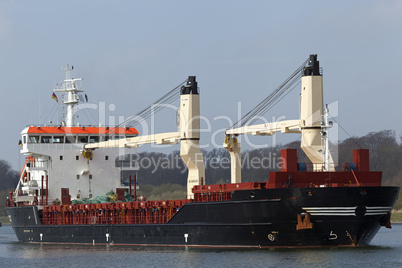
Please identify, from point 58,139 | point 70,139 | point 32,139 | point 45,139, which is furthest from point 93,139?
point 32,139

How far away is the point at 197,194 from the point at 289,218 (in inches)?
206

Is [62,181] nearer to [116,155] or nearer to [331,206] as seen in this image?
[116,155]

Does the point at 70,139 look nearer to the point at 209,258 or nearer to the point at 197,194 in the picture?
the point at 197,194

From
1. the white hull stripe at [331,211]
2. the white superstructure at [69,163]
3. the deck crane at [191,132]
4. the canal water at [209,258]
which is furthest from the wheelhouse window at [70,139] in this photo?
the white hull stripe at [331,211]

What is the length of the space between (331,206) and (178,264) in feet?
20.4

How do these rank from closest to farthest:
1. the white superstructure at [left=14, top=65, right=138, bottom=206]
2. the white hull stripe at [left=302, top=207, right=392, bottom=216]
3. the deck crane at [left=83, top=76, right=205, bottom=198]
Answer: the white hull stripe at [left=302, top=207, right=392, bottom=216] → the deck crane at [left=83, top=76, right=205, bottom=198] → the white superstructure at [left=14, top=65, right=138, bottom=206]

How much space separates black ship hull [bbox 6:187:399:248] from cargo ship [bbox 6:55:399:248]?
39 millimetres

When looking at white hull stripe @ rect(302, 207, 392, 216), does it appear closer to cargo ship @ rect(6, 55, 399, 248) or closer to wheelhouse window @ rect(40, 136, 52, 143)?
cargo ship @ rect(6, 55, 399, 248)

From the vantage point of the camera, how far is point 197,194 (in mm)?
35625

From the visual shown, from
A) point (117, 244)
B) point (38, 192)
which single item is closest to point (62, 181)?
point (38, 192)

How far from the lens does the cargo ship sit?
104 ft

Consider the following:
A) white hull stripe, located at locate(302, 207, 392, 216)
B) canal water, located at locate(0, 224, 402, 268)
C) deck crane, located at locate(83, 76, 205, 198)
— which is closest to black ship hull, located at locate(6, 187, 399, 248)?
white hull stripe, located at locate(302, 207, 392, 216)

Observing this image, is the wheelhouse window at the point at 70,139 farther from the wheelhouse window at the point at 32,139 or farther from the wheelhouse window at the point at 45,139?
the wheelhouse window at the point at 32,139

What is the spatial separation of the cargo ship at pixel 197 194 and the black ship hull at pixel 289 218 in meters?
0.04
